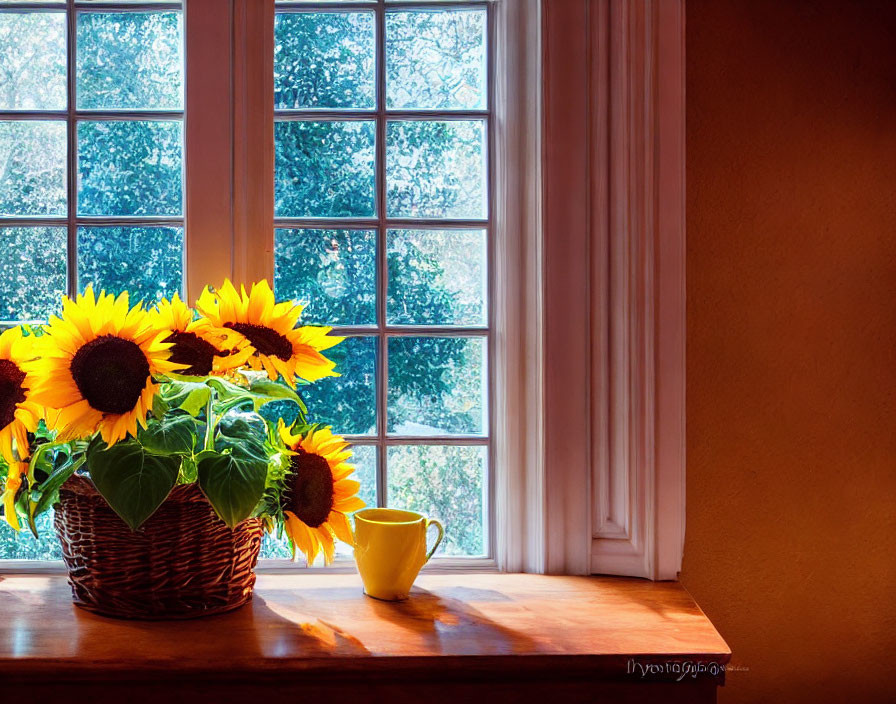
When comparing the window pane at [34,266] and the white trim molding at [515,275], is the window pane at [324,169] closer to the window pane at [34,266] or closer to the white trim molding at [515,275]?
the white trim molding at [515,275]

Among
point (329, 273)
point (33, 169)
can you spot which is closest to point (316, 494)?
point (329, 273)

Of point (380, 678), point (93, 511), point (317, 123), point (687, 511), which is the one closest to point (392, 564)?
point (380, 678)

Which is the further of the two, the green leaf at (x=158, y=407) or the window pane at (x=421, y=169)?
the window pane at (x=421, y=169)

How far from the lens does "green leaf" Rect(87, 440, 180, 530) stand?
2.90 feet

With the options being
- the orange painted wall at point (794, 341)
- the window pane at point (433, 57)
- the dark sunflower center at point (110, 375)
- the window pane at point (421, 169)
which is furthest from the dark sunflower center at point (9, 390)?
the orange painted wall at point (794, 341)

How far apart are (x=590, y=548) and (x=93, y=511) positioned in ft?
2.58

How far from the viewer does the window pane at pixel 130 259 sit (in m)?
1.31

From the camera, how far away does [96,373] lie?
2.91 ft

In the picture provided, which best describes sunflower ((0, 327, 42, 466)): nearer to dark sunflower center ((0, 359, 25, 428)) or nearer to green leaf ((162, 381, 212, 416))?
dark sunflower center ((0, 359, 25, 428))

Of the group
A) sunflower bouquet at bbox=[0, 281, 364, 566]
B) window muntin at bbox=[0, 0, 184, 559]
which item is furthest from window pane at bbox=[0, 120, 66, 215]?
sunflower bouquet at bbox=[0, 281, 364, 566]

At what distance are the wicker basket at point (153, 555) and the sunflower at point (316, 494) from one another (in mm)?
92

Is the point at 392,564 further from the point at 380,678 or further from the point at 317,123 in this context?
the point at 317,123

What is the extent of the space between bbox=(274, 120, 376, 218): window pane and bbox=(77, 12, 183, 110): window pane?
22cm

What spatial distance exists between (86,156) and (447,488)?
91cm
